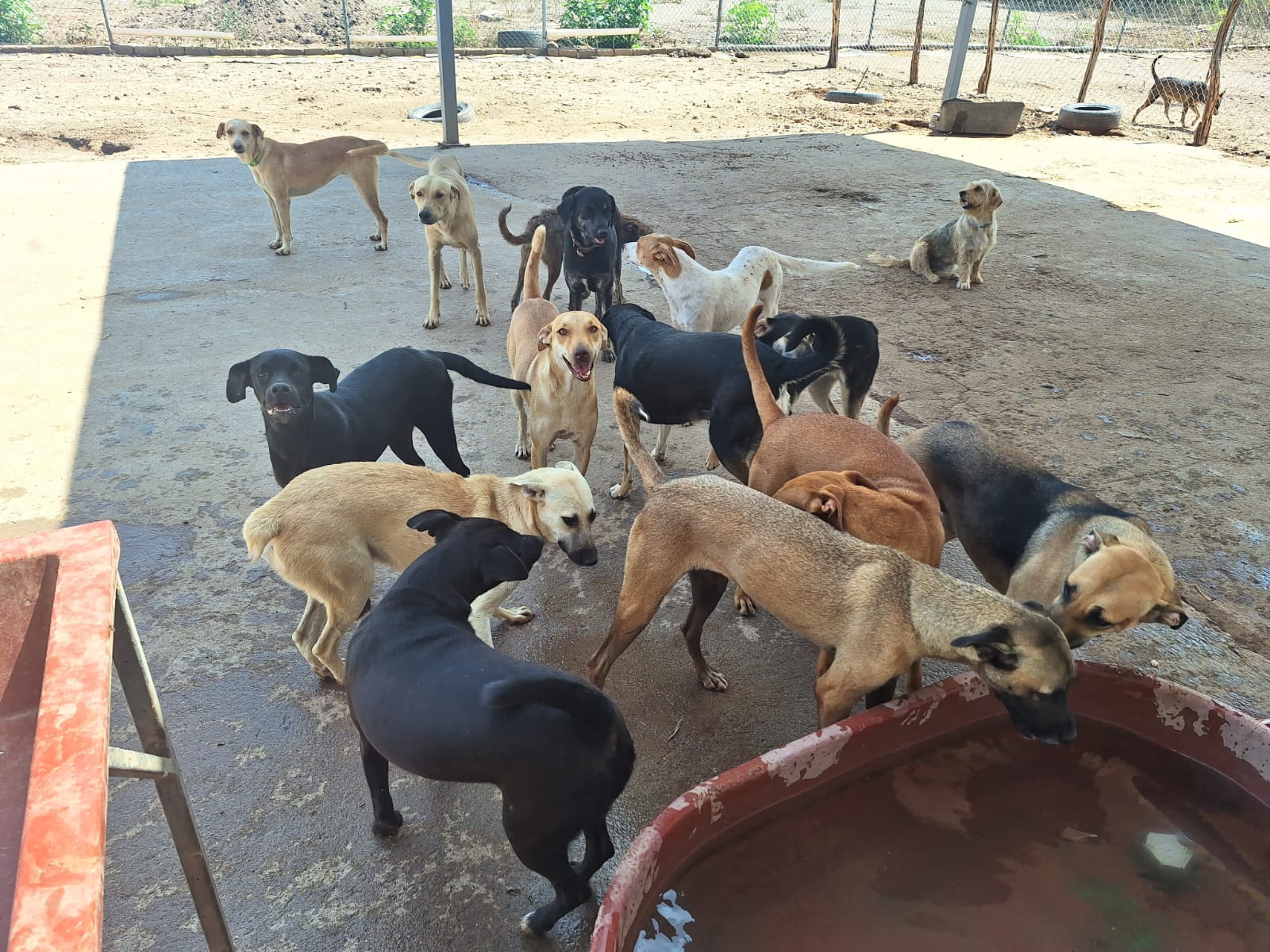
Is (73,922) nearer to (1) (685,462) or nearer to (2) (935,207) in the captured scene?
(1) (685,462)

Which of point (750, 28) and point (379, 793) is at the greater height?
point (750, 28)

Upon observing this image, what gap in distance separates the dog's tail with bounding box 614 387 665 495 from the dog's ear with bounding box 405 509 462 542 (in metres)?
0.81

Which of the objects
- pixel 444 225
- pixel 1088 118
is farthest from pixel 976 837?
pixel 1088 118

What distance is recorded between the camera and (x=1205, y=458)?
509 centimetres

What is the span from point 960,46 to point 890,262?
9.03 metres

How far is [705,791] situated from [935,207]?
976 centimetres

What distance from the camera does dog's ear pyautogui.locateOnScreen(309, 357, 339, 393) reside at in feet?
13.0

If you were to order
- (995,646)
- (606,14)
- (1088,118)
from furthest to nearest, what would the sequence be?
(606,14) < (1088,118) < (995,646)

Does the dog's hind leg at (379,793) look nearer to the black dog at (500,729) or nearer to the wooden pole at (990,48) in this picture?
the black dog at (500,729)

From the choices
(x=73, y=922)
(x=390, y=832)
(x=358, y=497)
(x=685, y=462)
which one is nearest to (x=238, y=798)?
(x=390, y=832)

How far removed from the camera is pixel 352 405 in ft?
13.3

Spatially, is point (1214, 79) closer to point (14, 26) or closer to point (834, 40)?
point (834, 40)

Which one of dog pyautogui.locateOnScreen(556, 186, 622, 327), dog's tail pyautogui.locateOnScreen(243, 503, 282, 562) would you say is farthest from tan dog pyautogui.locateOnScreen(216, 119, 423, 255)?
dog's tail pyautogui.locateOnScreen(243, 503, 282, 562)

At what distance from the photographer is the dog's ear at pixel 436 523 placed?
9.43ft
